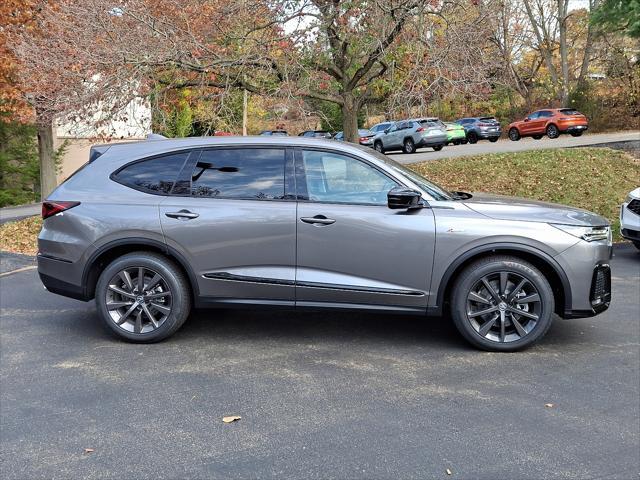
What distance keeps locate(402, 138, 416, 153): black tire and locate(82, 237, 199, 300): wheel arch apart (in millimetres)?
23923

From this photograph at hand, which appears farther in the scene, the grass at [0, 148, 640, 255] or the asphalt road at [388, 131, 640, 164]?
the asphalt road at [388, 131, 640, 164]

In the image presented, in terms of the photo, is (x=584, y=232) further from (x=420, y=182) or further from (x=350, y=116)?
(x=350, y=116)

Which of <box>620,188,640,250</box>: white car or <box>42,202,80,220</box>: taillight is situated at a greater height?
<box>42,202,80,220</box>: taillight

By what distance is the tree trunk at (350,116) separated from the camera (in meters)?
12.2

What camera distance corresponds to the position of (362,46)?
34.1 feet

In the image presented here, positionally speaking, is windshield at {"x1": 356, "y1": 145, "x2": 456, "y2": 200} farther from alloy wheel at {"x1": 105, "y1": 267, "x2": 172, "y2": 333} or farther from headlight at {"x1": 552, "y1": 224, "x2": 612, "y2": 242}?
alloy wheel at {"x1": 105, "y1": 267, "x2": 172, "y2": 333}

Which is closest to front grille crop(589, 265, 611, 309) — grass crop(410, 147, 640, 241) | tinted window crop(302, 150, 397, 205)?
tinted window crop(302, 150, 397, 205)

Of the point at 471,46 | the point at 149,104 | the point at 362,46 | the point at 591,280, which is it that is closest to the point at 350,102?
the point at 362,46

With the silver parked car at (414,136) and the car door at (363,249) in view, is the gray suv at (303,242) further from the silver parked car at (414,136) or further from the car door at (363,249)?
the silver parked car at (414,136)

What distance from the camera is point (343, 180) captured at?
5.03 meters

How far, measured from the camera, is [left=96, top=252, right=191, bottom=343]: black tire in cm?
509

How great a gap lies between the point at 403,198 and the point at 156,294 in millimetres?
2207

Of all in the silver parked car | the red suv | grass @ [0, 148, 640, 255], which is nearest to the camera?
grass @ [0, 148, 640, 255]

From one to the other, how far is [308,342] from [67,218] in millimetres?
2328
